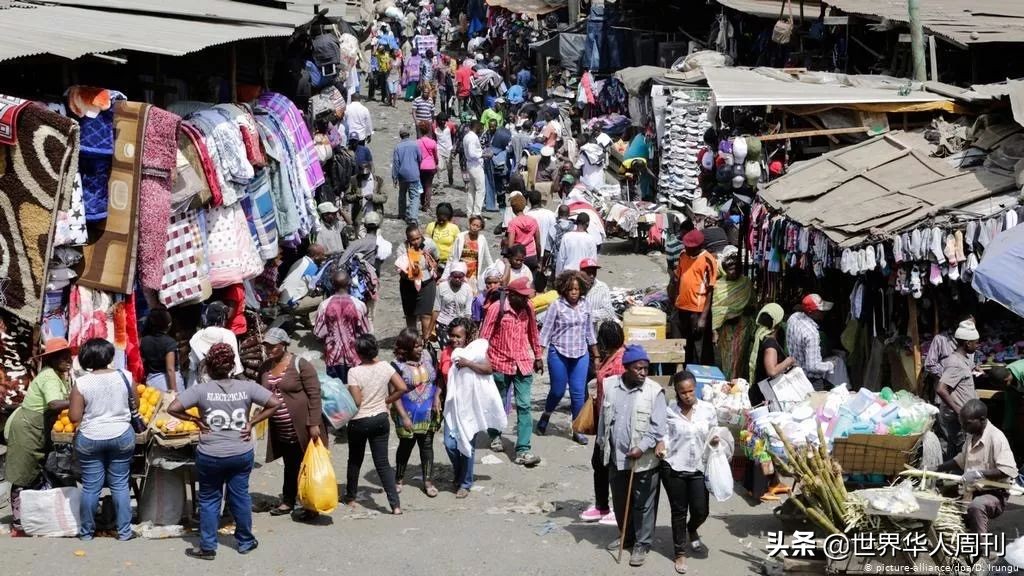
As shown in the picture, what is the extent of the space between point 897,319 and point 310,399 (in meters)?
5.10

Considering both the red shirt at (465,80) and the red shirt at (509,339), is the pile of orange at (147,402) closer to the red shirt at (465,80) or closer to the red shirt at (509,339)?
the red shirt at (509,339)

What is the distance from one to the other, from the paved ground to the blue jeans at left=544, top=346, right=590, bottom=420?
2.31ft

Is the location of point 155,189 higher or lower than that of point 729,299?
higher

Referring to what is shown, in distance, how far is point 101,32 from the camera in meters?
12.1

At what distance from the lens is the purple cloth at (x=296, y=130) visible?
14.9 m

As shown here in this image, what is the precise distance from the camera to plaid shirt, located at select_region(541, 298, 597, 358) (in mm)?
11961

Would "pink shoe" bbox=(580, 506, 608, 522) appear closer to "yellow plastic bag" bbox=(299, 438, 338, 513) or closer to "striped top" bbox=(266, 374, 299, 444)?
"yellow plastic bag" bbox=(299, 438, 338, 513)

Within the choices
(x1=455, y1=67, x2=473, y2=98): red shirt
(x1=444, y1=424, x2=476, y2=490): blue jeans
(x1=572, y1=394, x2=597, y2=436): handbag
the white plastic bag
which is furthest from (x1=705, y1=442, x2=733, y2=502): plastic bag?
(x1=455, y1=67, x2=473, y2=98): red shirt

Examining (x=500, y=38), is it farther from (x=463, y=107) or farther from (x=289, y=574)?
(x=289, y=574)

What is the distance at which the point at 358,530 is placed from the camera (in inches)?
388

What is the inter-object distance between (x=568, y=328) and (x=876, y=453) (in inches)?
125

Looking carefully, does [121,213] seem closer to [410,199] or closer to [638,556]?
[638,556]

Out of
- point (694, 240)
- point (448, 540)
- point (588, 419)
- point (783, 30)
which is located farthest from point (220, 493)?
point (783, 30)

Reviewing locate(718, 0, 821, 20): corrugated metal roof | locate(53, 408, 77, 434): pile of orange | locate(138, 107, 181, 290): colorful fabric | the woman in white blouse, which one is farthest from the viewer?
locate(718, 0, 821, 20): corrugated metal roof
